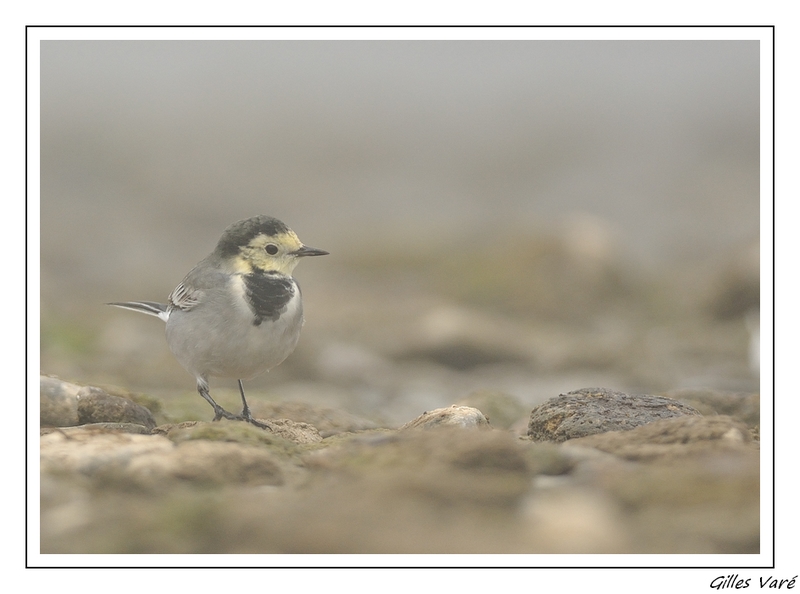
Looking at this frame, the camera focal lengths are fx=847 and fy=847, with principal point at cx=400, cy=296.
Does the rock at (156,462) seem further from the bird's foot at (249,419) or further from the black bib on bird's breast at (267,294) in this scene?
the black bib on bird's breast at (267,294)

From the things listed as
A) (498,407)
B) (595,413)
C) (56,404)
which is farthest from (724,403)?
(56,404)

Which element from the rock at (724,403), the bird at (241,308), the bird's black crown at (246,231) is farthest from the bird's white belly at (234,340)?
the rock at (724,403)

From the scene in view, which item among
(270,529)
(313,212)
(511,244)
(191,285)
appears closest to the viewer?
(270,529)

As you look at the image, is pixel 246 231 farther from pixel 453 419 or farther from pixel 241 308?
pixel 453 419

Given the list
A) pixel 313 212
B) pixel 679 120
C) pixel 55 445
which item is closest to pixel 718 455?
pixel 55 445

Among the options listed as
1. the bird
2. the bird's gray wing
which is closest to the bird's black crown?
the bird
